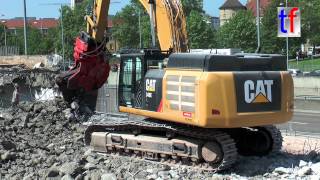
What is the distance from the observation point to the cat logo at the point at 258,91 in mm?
11609

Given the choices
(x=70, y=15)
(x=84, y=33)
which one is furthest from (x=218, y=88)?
(x=70, y=15)

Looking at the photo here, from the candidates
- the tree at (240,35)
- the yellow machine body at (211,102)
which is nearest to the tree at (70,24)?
the tree at (240,35)

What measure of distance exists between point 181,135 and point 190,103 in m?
1.19

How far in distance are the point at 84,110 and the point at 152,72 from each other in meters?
7.93

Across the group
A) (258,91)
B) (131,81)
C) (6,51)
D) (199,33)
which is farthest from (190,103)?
(199,33)

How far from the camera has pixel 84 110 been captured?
66.7 feet

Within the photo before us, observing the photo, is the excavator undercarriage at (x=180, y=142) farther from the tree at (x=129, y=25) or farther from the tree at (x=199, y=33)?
the tree at (x=129, y=25)

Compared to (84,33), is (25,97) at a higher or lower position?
lower

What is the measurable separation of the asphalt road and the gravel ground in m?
3.42

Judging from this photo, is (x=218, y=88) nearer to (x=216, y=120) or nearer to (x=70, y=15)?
(x=216, y=120)

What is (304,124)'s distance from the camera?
23547 millimetres

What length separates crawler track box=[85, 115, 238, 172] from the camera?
11688 mm

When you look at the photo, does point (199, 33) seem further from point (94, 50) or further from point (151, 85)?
point (151, 85)

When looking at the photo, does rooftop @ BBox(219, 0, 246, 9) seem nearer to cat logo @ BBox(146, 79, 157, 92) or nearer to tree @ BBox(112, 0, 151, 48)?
tree @ BBox(112, 0, 151, 48)
